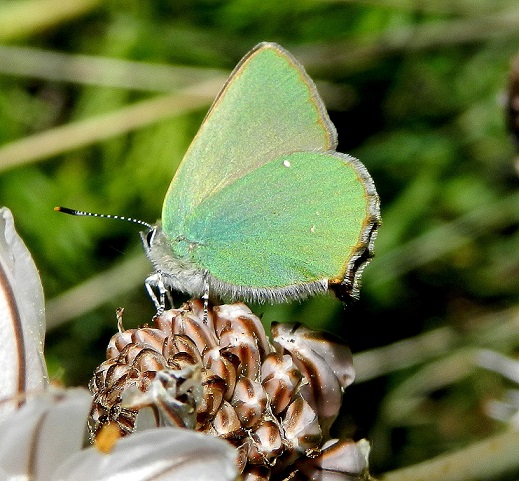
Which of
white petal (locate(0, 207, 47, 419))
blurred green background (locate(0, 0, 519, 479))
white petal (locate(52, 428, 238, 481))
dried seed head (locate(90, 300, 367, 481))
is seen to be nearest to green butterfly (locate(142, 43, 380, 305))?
dried seed head (locate(90, 300, 367, 481))

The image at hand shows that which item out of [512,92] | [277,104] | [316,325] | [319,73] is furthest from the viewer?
[319,73]

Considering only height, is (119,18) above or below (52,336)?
above

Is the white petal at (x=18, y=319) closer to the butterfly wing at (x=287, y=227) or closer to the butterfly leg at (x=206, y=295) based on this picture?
the butterfly leg at (x=206, y=295)

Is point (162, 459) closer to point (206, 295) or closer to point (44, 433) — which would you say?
point (44, 433)

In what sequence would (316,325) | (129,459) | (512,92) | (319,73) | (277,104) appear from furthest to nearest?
(319,73) → (316,325) → (512,92) → (277,104) → (129,459)

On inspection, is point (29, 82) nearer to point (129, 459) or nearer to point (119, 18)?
point (119, 18)

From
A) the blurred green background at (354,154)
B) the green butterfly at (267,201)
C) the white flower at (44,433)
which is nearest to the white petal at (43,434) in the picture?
the white flower at (44,433)

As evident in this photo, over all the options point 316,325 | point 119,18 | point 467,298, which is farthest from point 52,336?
point 467,298
